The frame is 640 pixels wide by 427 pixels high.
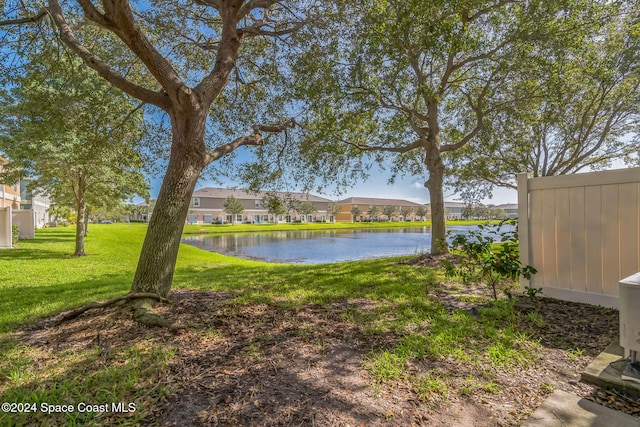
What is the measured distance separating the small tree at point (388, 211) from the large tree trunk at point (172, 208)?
67789 millimetres

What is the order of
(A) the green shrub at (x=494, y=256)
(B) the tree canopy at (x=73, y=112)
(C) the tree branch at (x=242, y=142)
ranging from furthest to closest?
1. (B) the tree canopy at (x=73, y=112)
2. (C) the tree branch at (x=242, y=142)
3. (A) the green shrub at (x=494, y=256)

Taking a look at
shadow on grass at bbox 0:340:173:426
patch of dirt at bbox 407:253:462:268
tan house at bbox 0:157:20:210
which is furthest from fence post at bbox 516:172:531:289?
tan house at bbox 0:157:20:210

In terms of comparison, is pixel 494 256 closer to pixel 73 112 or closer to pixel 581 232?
pixel 581 232

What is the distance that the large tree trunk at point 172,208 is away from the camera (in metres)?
3.77

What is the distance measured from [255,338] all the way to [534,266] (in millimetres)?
3824

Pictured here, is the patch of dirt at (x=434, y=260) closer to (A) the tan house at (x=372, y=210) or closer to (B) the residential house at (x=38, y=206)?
(B) the residential house at (x=38, y=206)

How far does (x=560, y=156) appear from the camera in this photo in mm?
11453

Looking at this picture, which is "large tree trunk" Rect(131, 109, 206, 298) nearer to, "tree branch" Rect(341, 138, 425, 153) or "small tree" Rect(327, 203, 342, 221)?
"tree branch" Rect(341, 138, 425, 153)

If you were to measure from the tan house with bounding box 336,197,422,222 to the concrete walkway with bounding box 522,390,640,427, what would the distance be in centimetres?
6456

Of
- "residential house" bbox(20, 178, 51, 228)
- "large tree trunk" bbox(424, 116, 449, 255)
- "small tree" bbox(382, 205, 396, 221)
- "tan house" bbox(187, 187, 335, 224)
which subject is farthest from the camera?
"small tree" bbox(382, 205, 396, 221)

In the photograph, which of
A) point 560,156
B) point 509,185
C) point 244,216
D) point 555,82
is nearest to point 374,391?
point 555,82

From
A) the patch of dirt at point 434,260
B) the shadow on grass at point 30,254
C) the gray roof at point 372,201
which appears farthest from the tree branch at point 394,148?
the gray roof at point 372,201

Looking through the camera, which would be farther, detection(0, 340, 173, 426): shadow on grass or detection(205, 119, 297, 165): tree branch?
detection(205, 119, 297, 165): tree branch

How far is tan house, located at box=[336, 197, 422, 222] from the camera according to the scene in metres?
68.8
